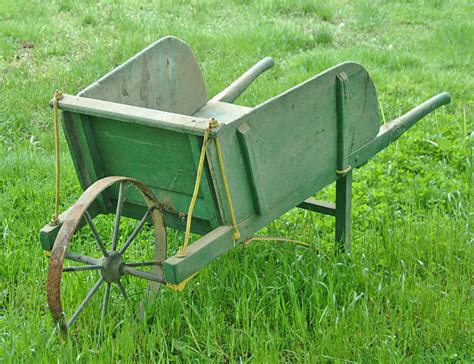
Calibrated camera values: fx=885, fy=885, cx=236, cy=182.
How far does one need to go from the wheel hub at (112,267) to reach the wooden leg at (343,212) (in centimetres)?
122

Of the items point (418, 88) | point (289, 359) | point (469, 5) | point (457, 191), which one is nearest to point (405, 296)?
point (289, 359)

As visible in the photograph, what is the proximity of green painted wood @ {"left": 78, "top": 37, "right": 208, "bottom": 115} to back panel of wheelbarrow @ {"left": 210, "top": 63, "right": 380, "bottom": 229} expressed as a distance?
79cm

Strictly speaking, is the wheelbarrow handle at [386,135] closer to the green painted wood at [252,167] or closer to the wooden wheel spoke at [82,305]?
the green painted wood at [252,167]

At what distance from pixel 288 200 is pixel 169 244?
962mm

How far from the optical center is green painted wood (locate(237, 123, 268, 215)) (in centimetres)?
356

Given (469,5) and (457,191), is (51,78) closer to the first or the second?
(457,191)

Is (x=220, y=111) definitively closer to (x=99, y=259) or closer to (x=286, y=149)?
(x=286, y=149)

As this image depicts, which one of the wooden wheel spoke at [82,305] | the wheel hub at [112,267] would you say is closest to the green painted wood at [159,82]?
the wheel hub at [112,267]

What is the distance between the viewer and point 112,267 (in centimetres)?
369

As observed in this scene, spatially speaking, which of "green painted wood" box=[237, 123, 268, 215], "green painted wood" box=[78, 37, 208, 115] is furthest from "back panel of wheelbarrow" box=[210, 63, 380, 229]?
"green painted wood" box=[78, 37, 208, 115]

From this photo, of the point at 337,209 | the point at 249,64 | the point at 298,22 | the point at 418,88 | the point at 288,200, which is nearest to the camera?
the point at 288,200

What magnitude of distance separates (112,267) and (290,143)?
0.93 metres

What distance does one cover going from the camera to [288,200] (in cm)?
394

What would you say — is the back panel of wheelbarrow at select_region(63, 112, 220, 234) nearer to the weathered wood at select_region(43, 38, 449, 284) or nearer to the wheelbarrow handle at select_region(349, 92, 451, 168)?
the weathered wood at select_region(43, 38, 449, 284)
